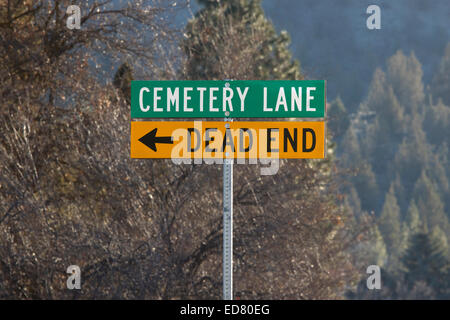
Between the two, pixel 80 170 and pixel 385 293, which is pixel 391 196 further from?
pixel 80 170

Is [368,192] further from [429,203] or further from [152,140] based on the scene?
[152,140]

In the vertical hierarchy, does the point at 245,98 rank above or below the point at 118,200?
below

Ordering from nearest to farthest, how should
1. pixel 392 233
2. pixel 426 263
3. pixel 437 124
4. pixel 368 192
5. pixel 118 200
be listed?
pixel 118 200 → pixel 426 263 → pixel 392 233 → pixel 368 192 → pixel 437 124

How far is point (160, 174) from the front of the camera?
1630 cm

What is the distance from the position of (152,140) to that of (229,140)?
0.57m

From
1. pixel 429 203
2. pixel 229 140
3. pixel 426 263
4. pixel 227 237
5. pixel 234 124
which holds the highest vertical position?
pixel 429 203

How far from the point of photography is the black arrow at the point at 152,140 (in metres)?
6.31

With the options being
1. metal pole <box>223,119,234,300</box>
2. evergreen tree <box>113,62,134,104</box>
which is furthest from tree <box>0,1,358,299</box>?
metal pole <box>223,119,234,300</box>

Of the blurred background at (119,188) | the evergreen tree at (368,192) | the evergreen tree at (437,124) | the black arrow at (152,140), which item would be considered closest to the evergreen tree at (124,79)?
the blurred background at (119,188)

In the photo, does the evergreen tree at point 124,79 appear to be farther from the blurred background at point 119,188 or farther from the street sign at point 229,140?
the street sign at point 229,140

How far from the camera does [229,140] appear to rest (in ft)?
20.5

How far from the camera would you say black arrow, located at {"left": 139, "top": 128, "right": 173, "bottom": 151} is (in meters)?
6.31

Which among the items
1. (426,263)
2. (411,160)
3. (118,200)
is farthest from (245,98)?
(411,160)

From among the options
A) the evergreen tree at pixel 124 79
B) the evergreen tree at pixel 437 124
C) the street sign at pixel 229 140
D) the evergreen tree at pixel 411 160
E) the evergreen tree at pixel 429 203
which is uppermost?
the evergreen tree at pixel 437 124
